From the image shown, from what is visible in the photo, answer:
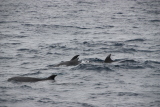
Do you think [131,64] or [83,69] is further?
[131,64]

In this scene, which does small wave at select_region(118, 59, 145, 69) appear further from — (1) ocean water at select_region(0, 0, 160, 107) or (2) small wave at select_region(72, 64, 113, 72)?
(2) small wave at select_region(72, 64, 113, 72)

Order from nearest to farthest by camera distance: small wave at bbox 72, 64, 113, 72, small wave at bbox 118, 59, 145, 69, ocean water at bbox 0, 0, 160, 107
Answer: ocean water at bbox 0, 0, 160, 107 → small wave at bbox 72, 64, 113, 72 → small wave at bbox 118, 59, 145, 69

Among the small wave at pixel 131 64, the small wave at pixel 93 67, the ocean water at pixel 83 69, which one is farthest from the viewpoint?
the small wave at pixel 131 64

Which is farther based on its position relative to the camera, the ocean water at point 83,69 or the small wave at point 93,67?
the small wave at point 93,67

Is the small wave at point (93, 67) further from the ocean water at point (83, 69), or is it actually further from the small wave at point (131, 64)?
the small wave at point (131, 64)

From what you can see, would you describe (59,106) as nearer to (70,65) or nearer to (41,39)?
(70,65)

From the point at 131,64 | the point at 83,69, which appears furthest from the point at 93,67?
the point at 131,64

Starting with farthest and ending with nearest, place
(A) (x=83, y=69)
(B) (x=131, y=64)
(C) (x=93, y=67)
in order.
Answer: (B) (x=131, y=64) < (C) (x=93, y=67) < (A) (x=83, y=69)

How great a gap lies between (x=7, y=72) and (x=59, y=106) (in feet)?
19.0

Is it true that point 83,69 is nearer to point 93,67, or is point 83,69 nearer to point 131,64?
point 93,67

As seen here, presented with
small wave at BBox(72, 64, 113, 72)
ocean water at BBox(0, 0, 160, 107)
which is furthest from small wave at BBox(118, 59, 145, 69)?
small wave at BBox(72, 64, 113, 72)

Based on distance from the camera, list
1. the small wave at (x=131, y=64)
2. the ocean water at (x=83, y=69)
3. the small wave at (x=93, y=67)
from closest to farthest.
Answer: the ocean water at (x=83, y=69) → the small wave at (x=93, y=67) → the small wave at (x=131, y=64)

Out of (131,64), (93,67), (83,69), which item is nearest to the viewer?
(83,69)

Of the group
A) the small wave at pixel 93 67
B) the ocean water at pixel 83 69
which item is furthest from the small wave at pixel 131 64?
the small wave at pixel 93 67
